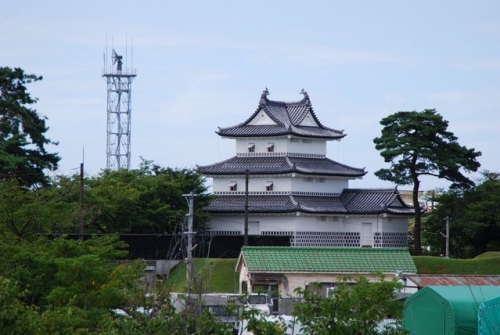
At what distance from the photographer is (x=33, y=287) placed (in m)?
27.5

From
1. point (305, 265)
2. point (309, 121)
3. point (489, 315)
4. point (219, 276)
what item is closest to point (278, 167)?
point (309, 121)

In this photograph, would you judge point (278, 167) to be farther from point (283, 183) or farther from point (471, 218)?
point (471, 218)

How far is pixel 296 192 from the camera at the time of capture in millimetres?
59000

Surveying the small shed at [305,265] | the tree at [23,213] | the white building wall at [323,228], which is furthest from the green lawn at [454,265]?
the tree at [23,213]

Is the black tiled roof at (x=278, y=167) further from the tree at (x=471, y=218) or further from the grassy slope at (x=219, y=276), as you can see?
the grassy slope at (x=219, y=276)

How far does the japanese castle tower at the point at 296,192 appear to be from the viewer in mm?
58062

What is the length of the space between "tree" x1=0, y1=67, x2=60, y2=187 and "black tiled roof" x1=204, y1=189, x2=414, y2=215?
428 inches

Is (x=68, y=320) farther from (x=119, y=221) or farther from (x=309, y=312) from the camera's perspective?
(x=119, y=221)

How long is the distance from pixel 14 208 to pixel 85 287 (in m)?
11.0

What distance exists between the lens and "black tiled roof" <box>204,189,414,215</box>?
5788cm

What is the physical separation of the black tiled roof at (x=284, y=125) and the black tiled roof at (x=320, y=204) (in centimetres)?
339

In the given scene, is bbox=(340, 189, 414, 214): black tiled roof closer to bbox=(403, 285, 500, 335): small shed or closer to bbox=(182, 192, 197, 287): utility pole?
bbox=(182, 192, 197, 287): utility pole

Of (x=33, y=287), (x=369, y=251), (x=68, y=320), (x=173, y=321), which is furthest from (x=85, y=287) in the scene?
(x=369, y=251)

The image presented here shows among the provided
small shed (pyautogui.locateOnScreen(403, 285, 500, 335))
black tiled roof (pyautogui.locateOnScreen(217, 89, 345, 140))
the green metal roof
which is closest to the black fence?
the green metal roof
